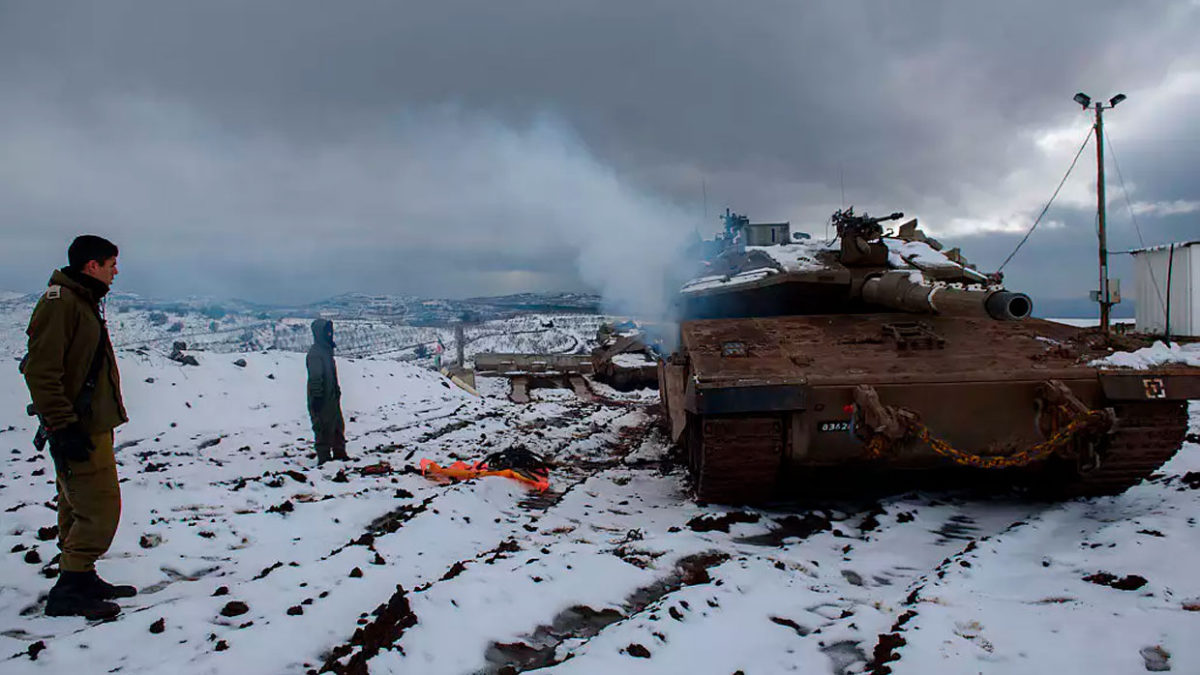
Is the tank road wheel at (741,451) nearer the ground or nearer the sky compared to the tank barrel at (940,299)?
nearer the ground

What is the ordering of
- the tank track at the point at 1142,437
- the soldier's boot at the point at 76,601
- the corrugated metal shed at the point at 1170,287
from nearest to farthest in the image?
the soldier's boot at the point at 76,601
the tank track at the point at 1142,437
the corrugated metal shed at the point at 1170,287

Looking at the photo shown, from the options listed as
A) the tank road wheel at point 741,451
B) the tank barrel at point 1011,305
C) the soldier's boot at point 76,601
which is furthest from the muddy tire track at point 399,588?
the tank barrel at point 1011,305

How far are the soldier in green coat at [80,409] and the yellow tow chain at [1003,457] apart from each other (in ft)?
14.9

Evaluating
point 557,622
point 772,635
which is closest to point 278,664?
point 557,622

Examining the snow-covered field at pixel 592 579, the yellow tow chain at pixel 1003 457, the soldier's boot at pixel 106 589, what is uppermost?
the yellow tow chain at pixel 1003 457

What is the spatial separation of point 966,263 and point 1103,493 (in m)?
4.47

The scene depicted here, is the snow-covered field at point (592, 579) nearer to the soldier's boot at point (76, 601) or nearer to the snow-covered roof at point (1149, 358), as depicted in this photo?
the soldier's boot at point (76, 601)

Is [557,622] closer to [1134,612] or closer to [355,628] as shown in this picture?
[355,628]

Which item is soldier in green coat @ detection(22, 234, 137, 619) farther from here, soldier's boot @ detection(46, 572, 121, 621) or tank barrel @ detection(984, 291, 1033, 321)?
tank barrel @ detection(984, 291, 1033, 321)

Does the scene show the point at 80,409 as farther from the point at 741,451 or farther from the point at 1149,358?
the point at 1149,358

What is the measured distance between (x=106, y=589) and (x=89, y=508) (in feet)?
1.28

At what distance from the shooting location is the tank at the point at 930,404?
17.4ft

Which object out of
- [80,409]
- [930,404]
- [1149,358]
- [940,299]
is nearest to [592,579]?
[80,409]

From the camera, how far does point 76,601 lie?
3.37 metres
